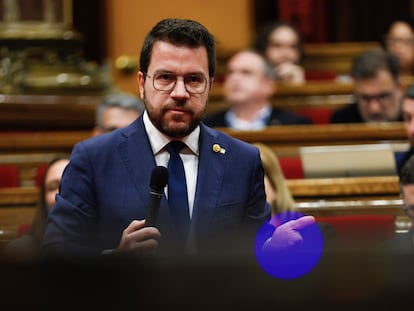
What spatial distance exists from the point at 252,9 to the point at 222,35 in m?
0.22

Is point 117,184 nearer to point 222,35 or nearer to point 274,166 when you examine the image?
point 274,166

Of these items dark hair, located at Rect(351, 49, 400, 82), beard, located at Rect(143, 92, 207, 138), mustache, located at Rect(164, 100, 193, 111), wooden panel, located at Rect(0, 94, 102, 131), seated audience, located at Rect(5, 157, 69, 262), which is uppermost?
mustache, located at Rect(164, 100, 193, 111)

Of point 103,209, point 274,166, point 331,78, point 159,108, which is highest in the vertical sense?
point 159,108

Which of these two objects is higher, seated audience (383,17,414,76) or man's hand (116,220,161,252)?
man's hand (116,220,161,252)

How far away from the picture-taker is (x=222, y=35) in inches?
151

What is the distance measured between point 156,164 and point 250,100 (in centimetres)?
160

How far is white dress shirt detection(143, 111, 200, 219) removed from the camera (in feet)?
3.46

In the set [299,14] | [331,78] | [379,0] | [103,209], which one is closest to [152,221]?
[103,209]

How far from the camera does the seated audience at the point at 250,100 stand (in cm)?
262

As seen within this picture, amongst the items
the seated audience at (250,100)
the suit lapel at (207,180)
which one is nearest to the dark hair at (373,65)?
the seated audience at (250,100)

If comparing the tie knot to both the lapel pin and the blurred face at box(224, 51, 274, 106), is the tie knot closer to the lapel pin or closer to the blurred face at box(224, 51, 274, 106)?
the lapel pin

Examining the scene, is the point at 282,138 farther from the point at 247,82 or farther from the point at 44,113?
the point at 44,113

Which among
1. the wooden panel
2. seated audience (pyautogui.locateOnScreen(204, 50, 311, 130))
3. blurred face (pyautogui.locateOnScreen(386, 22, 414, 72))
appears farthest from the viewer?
blurred face (pyautogui.locateOnScreen(386, 22, 414, 72))

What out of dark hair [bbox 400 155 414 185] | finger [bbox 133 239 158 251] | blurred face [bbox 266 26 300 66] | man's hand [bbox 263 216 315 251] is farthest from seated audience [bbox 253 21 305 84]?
finger [bbox 133 239 158 251]
